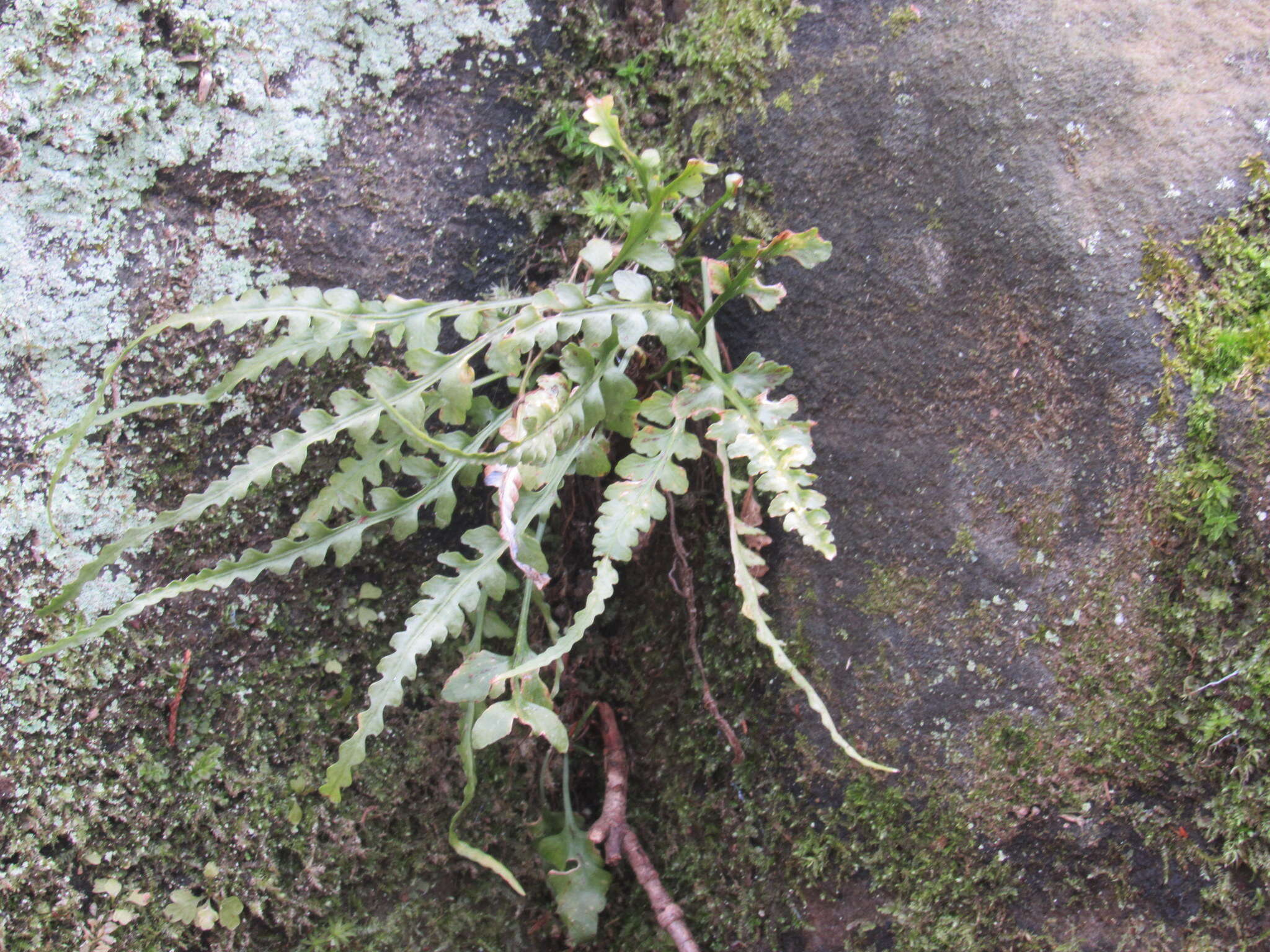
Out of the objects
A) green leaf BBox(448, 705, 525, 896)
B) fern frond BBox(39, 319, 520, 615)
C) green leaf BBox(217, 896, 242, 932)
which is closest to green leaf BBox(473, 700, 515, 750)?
green leaf BBox(448, 705, 525, 896)

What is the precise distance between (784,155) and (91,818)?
2106 mm

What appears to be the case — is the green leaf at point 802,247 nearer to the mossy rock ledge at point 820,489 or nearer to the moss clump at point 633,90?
the mossy rock ledge at point 820,489

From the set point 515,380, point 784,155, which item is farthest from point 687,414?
point 784,155

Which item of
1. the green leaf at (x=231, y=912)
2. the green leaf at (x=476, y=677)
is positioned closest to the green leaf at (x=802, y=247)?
the green leaf at (x=476, y=677)

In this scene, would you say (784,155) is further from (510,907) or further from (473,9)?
(510,907)

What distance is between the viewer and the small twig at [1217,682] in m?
1.65

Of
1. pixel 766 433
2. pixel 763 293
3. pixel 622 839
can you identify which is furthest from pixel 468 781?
pixel 763 293

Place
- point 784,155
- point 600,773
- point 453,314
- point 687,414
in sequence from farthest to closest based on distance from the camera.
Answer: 1. point 600,773
2. point 784,155
3. point 453,314
4. point 687,414

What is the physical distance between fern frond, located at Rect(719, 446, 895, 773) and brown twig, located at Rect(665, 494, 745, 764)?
0.16 meters

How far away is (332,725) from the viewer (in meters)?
1.92

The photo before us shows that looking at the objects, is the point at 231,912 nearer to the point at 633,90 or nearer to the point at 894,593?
the point at 894,593

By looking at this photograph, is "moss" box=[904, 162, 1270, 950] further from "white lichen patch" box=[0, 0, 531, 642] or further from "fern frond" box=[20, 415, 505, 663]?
"white lichen patch" box=[0, 0, 531, 642]

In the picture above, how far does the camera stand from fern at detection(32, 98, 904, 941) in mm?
1562

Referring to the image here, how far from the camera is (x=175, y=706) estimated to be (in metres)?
1.83
